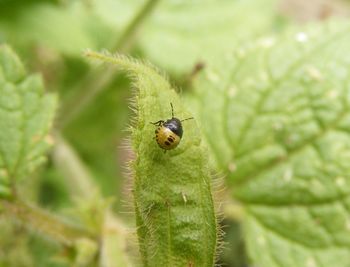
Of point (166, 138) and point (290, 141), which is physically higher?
point (290, 141)

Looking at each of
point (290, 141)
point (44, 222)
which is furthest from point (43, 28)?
point (290, 141)

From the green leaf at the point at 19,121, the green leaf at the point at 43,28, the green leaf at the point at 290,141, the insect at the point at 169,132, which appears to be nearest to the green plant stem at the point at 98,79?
the green leaf at the point at 43,28

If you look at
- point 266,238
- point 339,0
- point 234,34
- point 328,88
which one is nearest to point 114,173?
point 234,34

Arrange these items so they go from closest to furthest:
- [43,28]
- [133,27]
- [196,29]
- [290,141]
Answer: [290,141]
[133,27]
[43,28]
[196,29]

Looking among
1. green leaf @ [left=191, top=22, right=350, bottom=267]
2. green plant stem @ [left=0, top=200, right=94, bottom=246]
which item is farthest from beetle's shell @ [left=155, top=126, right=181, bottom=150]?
green leaf @ [left=191, top=22, right=350, bottom=267]

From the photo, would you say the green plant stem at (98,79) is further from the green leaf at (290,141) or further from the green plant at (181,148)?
the green leaf at (290,141)

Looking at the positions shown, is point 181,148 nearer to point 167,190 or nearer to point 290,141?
point 167,190

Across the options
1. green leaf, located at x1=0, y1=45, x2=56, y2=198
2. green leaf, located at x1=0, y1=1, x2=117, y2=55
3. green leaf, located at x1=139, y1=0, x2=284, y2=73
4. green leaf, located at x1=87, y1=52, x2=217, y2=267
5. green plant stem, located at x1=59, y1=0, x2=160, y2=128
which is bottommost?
green leaf, located at x1=87, y1=52, x2=217, y2=267

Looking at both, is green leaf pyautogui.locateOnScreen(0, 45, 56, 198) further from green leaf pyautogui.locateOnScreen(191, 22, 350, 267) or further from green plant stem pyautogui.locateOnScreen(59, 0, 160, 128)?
green leaf pyautogui.locateOnScreen(191, 22, 350, 267)
